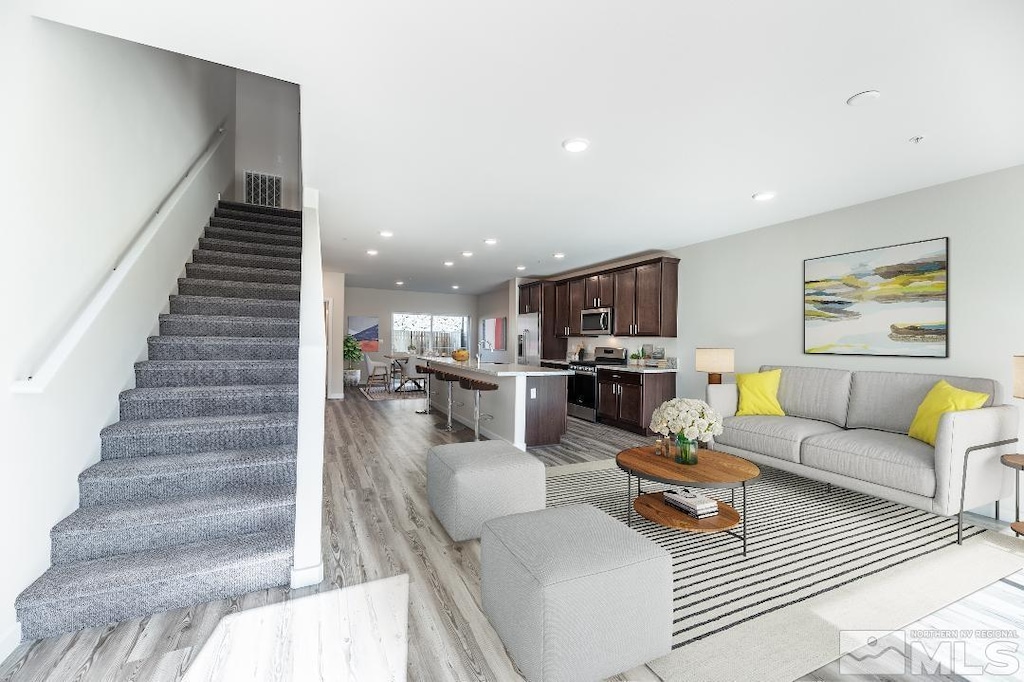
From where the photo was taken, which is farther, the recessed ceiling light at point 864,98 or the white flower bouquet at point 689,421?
the white flower bouquet at point 689,421

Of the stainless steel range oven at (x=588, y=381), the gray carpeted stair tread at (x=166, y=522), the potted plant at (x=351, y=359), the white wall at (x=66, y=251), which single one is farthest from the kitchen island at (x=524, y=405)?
the potted plant at (x=351, y=359)

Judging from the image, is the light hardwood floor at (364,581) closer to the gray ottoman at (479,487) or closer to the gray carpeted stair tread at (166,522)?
the gray ottoman at (479,487)

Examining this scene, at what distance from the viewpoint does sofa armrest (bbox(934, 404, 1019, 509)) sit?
110 inches

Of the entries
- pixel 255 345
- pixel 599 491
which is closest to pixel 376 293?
pixel 255 345

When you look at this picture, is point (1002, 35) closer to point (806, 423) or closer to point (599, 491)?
point (806, 423)

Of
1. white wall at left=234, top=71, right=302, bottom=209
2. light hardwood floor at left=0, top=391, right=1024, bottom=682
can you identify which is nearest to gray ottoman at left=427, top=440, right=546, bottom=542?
light hardwood floor at left=0, top=391, right=1024, bottom=682

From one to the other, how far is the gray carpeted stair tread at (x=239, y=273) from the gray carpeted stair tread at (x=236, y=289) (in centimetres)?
9

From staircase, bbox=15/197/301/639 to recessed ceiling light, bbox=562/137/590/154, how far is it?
8.08 ft

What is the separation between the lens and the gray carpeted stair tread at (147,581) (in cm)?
179

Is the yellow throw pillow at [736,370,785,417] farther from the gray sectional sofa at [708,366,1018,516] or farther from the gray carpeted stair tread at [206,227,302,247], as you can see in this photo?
the gray carpeted stair tread at [206,227,302,247]

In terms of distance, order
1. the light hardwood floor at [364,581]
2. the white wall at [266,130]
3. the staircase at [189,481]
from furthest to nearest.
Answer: the white wall at [266,130] → the staircase at [189,481] → the light hardwood floor at [364,581]

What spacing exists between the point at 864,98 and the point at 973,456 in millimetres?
2374

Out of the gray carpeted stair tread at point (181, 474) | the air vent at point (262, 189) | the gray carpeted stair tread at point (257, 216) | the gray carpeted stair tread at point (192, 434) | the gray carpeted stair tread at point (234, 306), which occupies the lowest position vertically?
the gray carpeted stair tread at point (181, 474)

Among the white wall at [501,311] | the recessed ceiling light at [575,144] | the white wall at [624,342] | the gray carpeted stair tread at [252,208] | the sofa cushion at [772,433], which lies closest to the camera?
the recessed ceiling light at [575,144]
